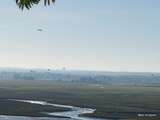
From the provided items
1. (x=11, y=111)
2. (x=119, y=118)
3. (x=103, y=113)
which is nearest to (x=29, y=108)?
(x=11, y=111)

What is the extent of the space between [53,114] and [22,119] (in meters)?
11.2

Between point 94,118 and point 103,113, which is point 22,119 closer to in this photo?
point 94,118

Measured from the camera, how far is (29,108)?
84.1 meters

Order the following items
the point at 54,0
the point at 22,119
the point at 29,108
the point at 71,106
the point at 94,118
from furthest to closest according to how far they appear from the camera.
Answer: the point at 71,106 < the point at 29,108 < the point at 94,118 < the point at 22,119 < the point at 54,0

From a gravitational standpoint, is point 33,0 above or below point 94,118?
above

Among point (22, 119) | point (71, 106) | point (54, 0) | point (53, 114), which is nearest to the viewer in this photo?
point (54, 0)

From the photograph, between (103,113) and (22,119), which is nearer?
(22,119)

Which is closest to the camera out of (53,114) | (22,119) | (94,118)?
(22,119)

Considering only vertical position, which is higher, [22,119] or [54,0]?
[54,0]

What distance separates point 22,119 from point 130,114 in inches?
797

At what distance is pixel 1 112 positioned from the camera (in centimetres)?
7669

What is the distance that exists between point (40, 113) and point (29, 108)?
7.37 metres

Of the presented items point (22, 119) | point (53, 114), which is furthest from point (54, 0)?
point (53, 114)

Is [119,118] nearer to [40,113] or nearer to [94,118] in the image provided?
[94,118]
